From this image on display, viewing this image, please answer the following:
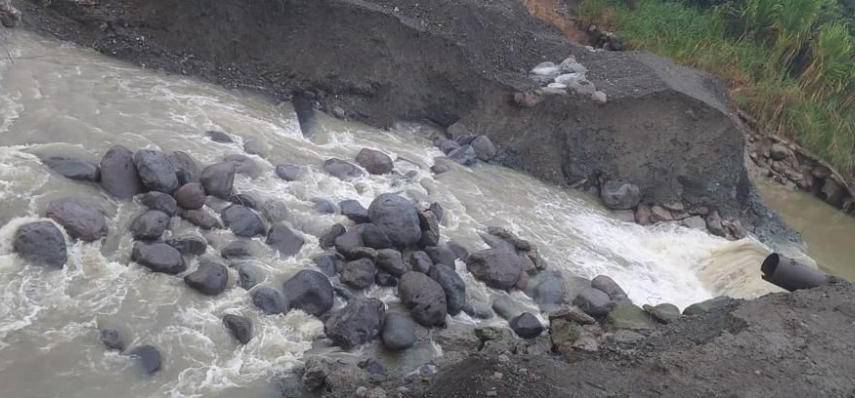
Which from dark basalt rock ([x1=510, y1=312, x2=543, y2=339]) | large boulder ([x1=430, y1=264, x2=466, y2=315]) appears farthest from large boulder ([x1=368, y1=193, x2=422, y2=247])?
dark basalt rock ([x1=510, y1=312, x2=543, y2=339])

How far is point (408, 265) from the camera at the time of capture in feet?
23.4

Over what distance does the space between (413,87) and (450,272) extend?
3.94 m

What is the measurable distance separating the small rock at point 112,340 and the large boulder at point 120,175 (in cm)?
157

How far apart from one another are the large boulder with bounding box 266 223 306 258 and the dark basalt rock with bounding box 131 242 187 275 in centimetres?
89

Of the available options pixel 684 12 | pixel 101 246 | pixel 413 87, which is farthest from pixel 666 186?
pixel 101 246

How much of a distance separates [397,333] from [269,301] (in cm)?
109

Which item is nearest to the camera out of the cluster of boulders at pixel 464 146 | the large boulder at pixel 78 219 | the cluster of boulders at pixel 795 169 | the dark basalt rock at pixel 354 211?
the large boulder at pixel 78 219

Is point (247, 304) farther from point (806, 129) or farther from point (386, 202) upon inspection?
point (806, 129)

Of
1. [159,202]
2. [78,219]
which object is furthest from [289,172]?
[78,219]

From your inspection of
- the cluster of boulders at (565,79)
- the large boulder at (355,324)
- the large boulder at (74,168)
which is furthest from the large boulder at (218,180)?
the cluster of boulders at (565,79)

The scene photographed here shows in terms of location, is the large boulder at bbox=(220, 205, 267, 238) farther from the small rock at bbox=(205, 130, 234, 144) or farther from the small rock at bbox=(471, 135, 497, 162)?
the small rock at bbox=(471, 135, 497, 162)

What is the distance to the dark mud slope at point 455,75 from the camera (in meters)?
9.50

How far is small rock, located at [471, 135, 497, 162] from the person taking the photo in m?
10.2

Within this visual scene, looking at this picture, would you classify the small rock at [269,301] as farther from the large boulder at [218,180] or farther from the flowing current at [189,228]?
the large boulder at [218,180]
